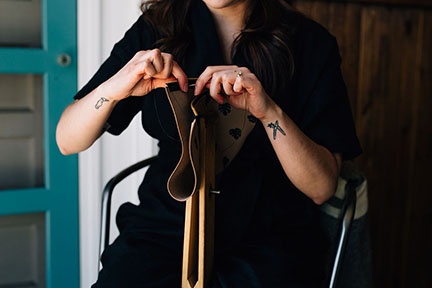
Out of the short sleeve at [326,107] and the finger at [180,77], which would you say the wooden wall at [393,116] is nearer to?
the short sleeve at [326,107]

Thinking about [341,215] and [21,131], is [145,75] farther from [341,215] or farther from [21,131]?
[21,131]

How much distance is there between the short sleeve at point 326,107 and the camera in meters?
1.24

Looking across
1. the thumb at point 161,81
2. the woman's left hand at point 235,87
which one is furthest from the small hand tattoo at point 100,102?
the woman's left hand at point 235,87

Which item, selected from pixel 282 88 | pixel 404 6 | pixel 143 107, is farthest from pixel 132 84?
pixel 404 6

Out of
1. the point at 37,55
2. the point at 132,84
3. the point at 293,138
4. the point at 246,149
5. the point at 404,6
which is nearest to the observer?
the point at 132,84

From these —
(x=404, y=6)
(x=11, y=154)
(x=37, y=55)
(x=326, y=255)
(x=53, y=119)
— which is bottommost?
(x=326, y=255)

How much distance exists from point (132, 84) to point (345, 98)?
56 centimetres

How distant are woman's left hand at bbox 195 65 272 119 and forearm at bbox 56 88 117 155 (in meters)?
0.23

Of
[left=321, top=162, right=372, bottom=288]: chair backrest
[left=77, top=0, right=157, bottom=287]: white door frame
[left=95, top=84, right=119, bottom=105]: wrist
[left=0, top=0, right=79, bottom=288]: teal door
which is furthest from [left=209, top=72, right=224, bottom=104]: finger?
[left=0, top=0, right=79, bottom=288]: teal door

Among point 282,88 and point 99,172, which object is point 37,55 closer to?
point 99,172

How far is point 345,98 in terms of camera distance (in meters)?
1.29

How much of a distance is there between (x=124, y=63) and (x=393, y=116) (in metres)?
1.27

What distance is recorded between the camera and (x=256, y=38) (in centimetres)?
123

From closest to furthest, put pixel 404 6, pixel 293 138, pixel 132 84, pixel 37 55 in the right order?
pixel 132 84
pixel 293 138
pixel 37 55
pixel 404 6
